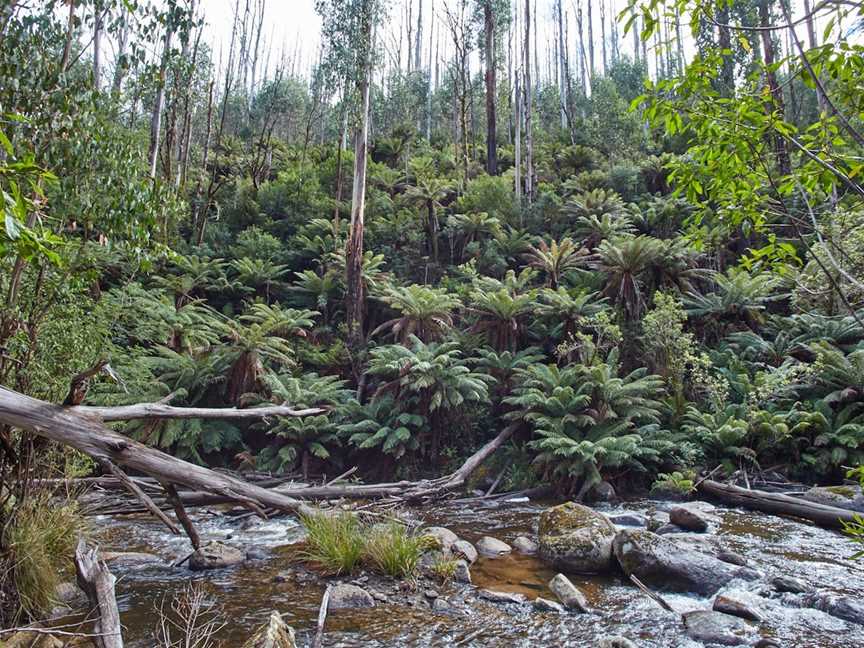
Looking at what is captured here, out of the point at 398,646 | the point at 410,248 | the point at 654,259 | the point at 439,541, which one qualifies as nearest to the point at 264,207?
the point at 410,248

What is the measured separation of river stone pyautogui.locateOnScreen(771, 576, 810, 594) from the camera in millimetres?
4746

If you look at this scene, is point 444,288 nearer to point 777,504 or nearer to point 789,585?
point 777,504

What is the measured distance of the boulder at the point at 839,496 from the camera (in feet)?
22.7

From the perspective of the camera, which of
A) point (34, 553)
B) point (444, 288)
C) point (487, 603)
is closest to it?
point (34, 553)

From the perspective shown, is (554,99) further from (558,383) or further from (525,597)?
(525,597)

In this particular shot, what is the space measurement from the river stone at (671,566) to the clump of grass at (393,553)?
79.4 inches

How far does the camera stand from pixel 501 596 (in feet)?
15.6

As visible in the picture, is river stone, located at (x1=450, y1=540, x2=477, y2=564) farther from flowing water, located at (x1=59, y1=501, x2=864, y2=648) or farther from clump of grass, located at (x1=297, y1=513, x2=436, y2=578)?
clump of grass, located at (x1=297, y1=513, x2=436, y2=578)

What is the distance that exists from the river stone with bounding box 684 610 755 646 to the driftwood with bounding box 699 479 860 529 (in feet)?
9.05

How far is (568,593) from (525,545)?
1390 millimetres

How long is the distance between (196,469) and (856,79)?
439 centimetres

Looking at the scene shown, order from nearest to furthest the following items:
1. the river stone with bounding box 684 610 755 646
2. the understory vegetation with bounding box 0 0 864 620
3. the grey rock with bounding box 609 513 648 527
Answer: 1. the understory vegetation with bounding box 0 0 864 620
2. the river stone with bounding box 684 610 755 646
3. the grey rock with bounding box 609 513 648 527

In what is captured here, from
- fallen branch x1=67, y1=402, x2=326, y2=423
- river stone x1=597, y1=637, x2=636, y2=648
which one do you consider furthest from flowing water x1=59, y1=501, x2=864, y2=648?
fallen branch x1=67, y1=402, x2=326, y2=423

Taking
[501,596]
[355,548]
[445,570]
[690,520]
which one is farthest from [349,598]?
[690,520]
